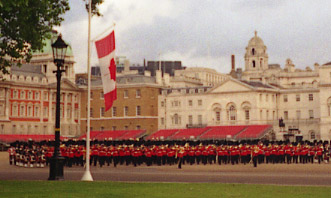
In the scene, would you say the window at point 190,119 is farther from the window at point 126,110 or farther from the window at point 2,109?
the window at point 2,109

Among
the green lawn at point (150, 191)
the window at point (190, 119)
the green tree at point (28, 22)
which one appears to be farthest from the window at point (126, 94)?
the green lawn at point (150, 191)

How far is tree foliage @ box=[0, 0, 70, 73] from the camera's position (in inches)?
1071

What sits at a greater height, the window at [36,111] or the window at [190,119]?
the window at [36,111]

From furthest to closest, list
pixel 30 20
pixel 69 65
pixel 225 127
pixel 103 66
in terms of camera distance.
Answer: pixel 69 65 → pixel 225 127 → pixel 103 66 → pixel 30 20

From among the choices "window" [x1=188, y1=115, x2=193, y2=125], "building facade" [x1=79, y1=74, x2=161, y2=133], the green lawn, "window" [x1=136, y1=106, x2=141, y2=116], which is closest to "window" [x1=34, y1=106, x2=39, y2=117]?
"building facade" [x1=79, y1=74, x2=161, y2=133]

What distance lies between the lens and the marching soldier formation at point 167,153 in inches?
2153

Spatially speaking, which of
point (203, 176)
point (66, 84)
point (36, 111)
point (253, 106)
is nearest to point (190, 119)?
point (253, 106)

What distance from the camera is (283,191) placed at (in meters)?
23.4

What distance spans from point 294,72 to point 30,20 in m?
129

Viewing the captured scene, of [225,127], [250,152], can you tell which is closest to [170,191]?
[250,152]

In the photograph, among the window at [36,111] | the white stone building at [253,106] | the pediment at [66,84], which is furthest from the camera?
the pediment at [66,84]

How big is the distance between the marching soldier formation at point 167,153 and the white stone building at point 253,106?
3867 centimetres

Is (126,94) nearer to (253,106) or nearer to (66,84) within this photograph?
(66,84)

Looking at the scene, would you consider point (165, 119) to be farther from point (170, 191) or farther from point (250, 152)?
point (170, 191)
